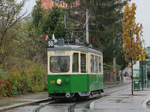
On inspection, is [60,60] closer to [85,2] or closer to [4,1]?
[4,1]

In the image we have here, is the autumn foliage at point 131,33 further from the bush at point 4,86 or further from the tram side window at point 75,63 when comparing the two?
the bush at point 4,86

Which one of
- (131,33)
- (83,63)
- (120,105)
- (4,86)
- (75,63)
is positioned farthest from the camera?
(131,33)

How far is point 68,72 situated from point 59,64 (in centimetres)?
70

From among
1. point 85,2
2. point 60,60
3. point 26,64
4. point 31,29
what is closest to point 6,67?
point 26,64

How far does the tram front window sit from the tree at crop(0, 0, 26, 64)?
22.9ft

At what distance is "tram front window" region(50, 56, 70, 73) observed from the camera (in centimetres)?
2009

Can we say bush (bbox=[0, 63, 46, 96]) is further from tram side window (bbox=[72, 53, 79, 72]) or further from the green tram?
tram side window (bbox=[72, 53, 79, 72])

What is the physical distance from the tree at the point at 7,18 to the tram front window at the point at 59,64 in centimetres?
698

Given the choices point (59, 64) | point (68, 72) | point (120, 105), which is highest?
point (59, 64)

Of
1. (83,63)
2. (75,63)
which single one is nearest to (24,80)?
(83,63)

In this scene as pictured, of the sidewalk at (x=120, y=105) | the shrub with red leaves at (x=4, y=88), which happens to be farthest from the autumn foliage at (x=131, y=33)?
the shrub with red leaves at (x=4, y=88)

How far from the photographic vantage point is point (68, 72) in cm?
2002

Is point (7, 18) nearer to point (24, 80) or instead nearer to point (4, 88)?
point (24, 80)

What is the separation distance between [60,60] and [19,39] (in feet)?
32.0
